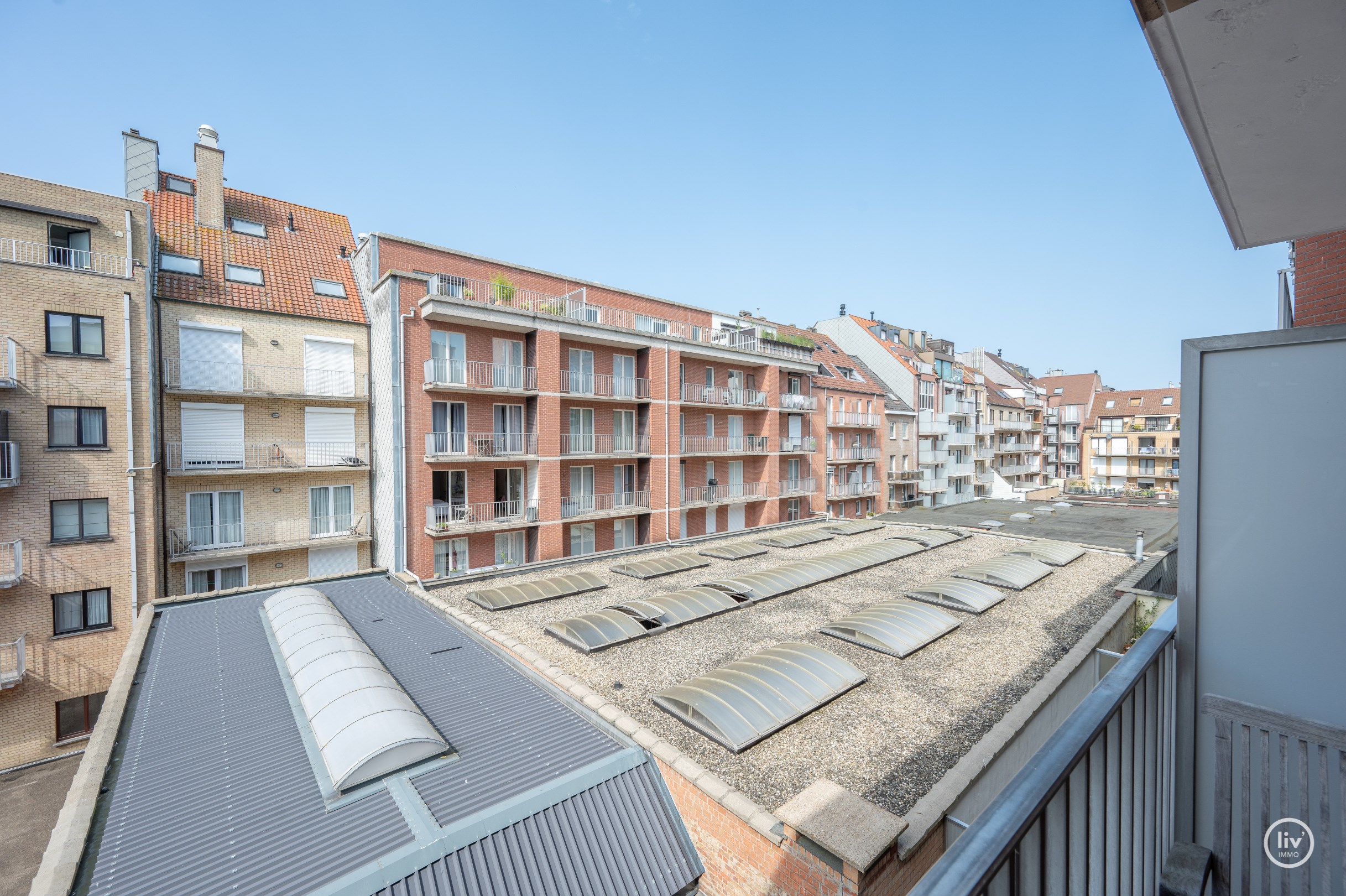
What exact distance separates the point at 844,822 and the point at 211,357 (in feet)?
68.9

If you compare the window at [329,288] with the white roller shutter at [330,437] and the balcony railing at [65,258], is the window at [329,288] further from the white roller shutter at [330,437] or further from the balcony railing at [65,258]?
the balcony railing at [65,258]

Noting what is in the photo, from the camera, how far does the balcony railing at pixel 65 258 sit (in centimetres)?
1429

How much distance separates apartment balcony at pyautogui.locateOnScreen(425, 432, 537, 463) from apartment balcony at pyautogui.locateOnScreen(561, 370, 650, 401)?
94.4 inches

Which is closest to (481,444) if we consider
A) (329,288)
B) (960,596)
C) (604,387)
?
(604,387)

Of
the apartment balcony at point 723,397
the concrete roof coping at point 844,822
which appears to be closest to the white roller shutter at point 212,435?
the apartment balcony at point 723,397

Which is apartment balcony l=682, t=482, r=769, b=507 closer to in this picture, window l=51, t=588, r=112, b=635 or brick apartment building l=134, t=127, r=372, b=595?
brick apartment building l=134, t=127, r=372, b=595

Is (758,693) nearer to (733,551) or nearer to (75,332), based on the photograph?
(733,551)

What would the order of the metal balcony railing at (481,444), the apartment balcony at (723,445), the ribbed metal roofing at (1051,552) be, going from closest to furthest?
the ribbed metal roofing at (1051,552) → the metal balcony railing at (481,444) → the apartment balcony at (723,445)

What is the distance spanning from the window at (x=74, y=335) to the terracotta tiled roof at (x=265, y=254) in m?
2.20

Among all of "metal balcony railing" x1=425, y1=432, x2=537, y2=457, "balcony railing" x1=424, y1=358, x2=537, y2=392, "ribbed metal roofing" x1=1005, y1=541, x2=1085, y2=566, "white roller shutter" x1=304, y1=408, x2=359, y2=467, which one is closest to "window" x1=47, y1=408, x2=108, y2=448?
"white roller shutter" x1=304, y1=408, x2=359, y2=467

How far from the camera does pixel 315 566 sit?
63.2 feet

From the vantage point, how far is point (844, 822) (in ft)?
18.3

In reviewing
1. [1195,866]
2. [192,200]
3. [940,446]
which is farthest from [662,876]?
[940,446]

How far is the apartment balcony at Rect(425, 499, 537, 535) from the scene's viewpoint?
60.5 feet
